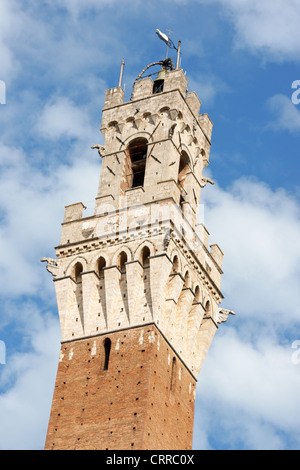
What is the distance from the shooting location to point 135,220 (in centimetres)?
4056

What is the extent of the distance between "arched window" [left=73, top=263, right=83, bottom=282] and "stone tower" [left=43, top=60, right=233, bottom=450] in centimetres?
4

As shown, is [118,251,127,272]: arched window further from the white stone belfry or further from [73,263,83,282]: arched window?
[73,263,83,282]: arched window

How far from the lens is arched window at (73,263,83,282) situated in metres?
40.8

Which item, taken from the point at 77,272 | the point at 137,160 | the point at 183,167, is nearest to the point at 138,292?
the point at 77,272

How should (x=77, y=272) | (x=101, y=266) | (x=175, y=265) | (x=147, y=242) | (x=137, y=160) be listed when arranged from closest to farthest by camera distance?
(x=147, y=242) < (x=175, y=265) < (x=101, y=266) < (x=77, y=272) < (x=137, y=160)

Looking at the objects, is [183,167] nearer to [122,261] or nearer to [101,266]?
[122,261]

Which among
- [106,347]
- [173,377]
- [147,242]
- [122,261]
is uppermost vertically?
[147,242]

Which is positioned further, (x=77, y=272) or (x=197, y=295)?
(x=197, y=295)

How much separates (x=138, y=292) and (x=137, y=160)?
27.9 feet

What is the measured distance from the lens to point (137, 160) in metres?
45.3

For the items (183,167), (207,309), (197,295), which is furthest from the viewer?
(183,167)

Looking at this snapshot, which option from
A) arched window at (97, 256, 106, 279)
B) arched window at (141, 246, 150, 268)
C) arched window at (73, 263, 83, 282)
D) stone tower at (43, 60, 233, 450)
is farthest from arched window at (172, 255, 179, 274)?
arched window at (73, 263, 83, 282)

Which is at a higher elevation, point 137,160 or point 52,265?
point 137,160

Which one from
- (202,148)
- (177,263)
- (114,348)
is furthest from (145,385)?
(202,148)
